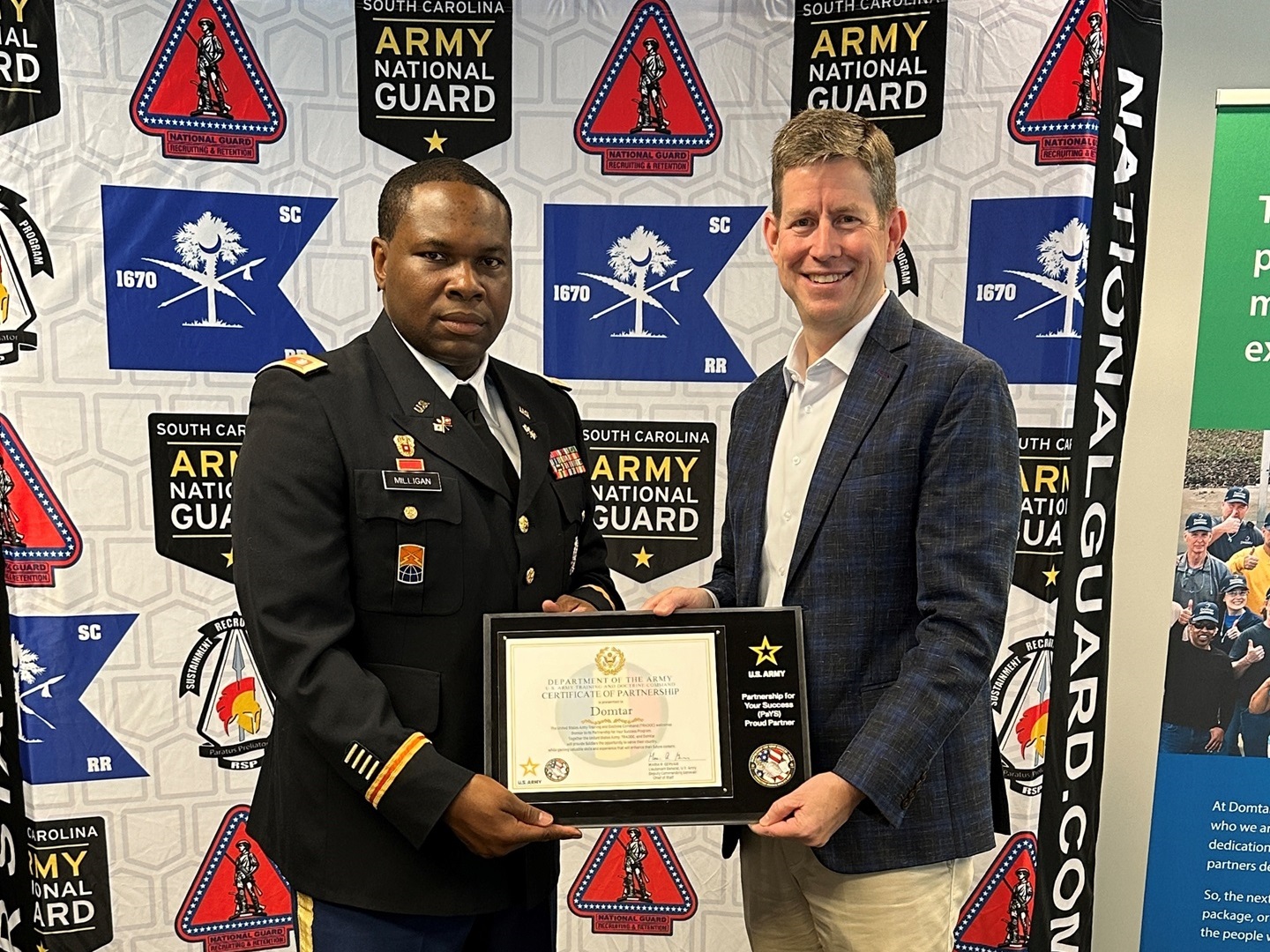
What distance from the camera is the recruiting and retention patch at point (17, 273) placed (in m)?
2.56

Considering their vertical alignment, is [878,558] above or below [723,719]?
above

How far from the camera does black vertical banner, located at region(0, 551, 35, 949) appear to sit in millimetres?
2664

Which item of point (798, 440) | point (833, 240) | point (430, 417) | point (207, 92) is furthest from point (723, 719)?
point (207, 92)

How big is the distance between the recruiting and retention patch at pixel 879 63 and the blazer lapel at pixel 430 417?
1500 mm

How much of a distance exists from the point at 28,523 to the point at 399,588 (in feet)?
5.37

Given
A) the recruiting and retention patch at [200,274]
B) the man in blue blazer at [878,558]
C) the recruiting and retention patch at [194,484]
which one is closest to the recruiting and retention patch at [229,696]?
the recruiting and retention patch at [194,484]

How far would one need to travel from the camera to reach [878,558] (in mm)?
1582

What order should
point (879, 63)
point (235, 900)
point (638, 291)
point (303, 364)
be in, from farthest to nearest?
point (235, 900), point (638, 291), point (879, 63), point (303, 364)

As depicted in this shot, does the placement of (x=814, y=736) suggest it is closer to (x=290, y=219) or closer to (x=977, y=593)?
(x=977, y=593)

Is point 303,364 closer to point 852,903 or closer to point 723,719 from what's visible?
point 723,719

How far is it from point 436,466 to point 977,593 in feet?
2.93

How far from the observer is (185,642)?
2.73 m

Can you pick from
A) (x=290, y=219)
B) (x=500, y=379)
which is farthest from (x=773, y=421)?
(x=290, y=219)

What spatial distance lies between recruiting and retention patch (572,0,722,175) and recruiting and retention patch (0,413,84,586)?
174 cm
